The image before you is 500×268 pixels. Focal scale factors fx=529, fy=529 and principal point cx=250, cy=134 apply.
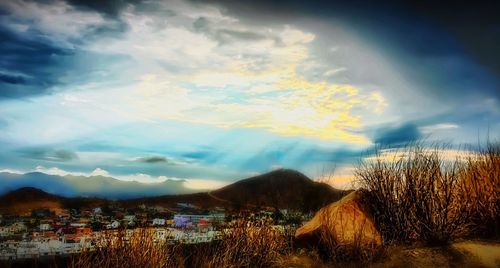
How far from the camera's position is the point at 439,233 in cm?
1544

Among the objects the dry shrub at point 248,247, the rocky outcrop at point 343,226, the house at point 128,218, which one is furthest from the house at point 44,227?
the rocky outcrop at point 343,226

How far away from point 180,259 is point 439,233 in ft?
24.8

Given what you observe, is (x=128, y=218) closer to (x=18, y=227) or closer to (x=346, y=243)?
(x=346, y=243)

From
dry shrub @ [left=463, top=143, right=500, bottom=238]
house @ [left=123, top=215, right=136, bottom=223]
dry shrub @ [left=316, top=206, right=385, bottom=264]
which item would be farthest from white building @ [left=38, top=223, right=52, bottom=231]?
dry shrub @ [left=463, top=143, right=500, bottom=238]

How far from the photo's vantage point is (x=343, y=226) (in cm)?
1507

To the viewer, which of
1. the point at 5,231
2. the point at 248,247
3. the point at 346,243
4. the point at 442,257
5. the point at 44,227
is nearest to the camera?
the point at 442,257

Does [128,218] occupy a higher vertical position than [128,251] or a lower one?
higher

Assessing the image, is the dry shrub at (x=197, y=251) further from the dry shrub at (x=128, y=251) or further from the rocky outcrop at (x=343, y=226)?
the rocky outcrop at (x=343, y=226)

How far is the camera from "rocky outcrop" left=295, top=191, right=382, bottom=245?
49.0ft

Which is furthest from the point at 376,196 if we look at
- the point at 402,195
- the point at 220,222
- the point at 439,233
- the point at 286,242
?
the point at 220,222

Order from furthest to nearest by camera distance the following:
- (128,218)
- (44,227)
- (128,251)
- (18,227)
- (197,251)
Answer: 1. (18,227)
2. (44,227)
3. (197,251)
4. (128,218)
5. (128,251)

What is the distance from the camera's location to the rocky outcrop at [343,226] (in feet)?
49.0

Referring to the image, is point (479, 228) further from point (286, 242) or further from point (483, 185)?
point (286, 242)

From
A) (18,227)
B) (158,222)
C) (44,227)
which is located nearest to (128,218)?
(158,222)
